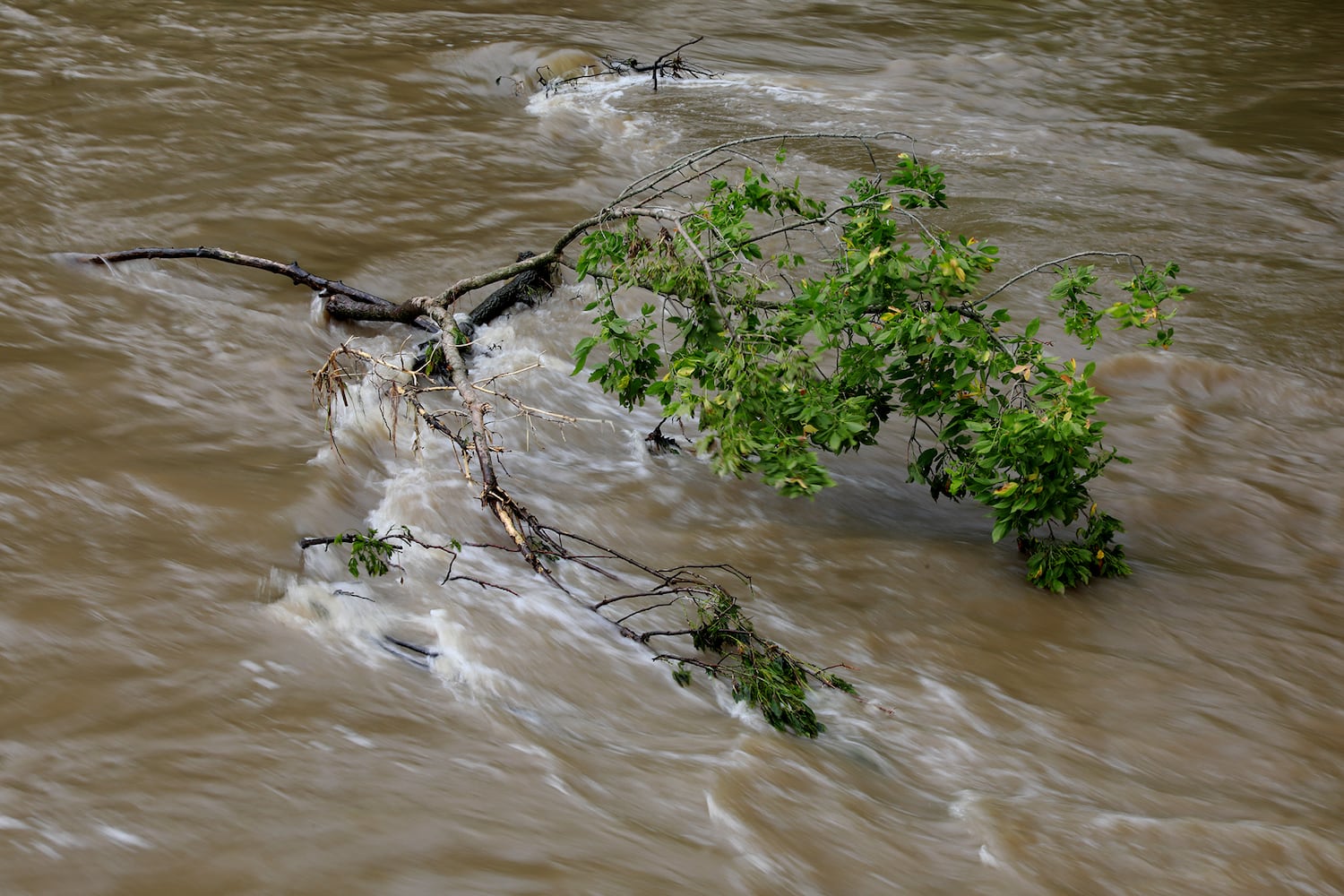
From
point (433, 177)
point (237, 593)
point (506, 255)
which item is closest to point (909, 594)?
point (237, 593)

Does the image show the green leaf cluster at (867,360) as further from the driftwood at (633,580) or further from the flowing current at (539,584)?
the flowing current at (539,584)

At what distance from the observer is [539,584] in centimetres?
395

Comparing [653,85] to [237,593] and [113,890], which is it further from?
[113,890]

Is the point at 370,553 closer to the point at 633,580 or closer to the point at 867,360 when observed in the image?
the point at 633,580

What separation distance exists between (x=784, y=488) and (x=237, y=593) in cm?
194

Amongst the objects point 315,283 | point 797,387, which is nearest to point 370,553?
point 797,387

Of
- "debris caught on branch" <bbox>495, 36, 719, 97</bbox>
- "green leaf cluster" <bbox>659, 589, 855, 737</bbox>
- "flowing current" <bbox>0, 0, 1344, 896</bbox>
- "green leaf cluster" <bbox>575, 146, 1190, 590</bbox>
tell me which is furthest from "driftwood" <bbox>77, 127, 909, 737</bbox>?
"debris caught on branch" <bbox>495, 36, 719, 97</bbox>

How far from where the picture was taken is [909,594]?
4.42 m

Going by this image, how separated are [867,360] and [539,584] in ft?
5.26

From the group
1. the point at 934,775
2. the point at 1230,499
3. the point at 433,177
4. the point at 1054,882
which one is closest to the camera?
the point at 1054,882

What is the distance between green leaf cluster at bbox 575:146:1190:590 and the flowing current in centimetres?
46

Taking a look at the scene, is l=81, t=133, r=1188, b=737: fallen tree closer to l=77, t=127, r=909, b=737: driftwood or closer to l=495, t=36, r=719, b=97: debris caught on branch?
l=77, t=127, r=909, b=737: driftwood

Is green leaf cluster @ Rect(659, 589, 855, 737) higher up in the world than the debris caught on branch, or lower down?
lower down

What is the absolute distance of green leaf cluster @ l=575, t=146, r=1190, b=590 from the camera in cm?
412
